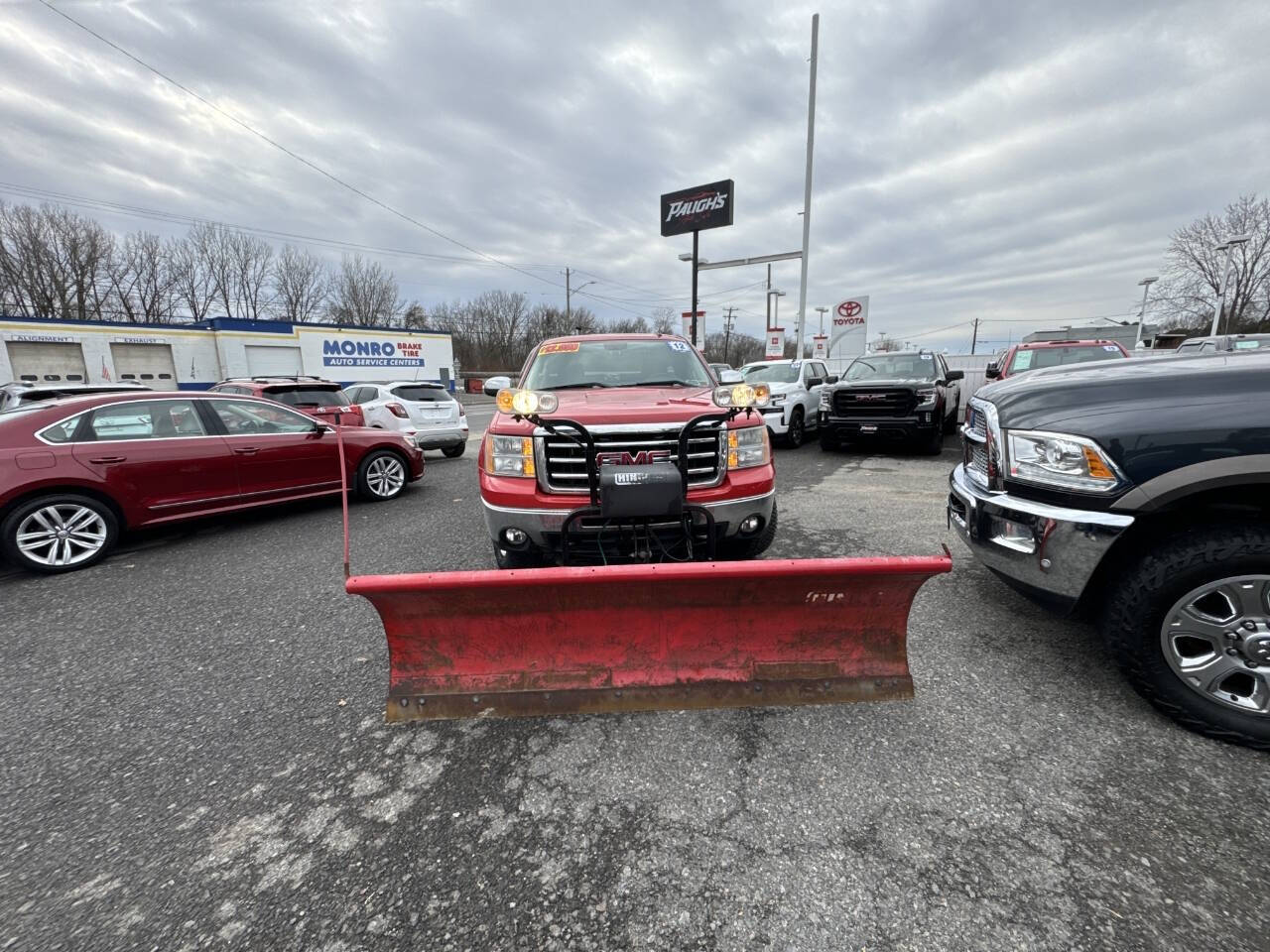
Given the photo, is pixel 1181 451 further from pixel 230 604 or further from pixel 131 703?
pixel 230 604

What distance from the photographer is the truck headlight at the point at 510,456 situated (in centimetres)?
306

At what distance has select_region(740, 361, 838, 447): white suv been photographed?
10.3 meters

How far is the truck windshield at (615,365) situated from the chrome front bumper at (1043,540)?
217cm

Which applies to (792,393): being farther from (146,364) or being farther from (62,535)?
(146,364)

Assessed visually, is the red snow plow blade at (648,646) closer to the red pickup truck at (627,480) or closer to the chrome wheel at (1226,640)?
the red pickup truck at (627,480)

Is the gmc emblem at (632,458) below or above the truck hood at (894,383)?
below

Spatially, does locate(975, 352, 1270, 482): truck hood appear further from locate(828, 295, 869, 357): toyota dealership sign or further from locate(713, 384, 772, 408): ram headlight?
locate(828, 295, 869, 357): toyota dealership sign

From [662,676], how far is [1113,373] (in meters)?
2.63

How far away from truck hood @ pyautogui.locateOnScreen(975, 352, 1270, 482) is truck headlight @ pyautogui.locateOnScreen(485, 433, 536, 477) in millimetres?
2523

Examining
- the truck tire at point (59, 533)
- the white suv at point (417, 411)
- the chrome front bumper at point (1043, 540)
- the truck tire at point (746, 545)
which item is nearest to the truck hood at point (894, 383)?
the truck tire at point (746, 545)

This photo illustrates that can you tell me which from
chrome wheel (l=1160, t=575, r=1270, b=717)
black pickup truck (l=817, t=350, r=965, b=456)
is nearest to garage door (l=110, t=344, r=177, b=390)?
black pickup truck (l=817, t=350, r=965, b=456)

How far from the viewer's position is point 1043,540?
2371 mm

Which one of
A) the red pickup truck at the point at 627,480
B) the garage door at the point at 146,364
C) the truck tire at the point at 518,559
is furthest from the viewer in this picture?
the garage door at the point at 146,364

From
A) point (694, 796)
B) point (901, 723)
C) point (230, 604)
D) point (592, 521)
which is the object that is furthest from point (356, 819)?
point (230, 604)
